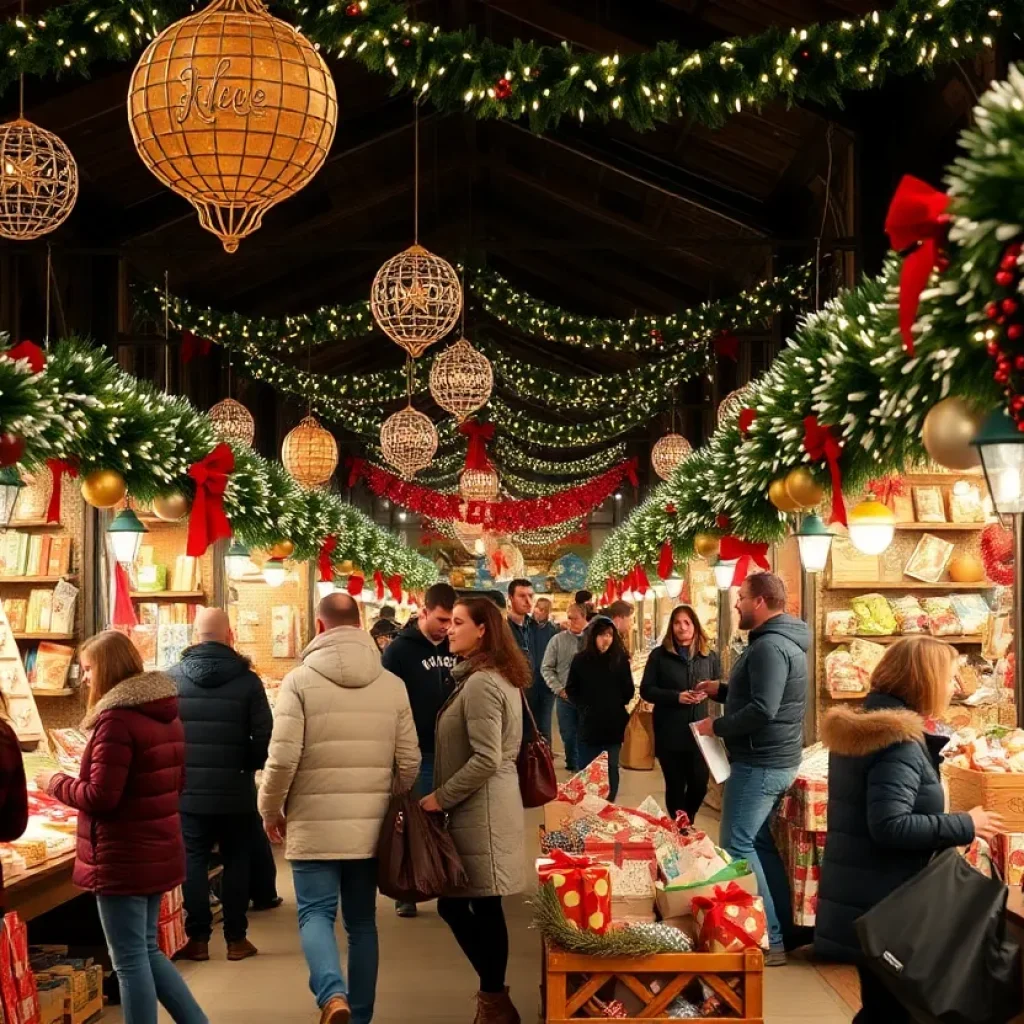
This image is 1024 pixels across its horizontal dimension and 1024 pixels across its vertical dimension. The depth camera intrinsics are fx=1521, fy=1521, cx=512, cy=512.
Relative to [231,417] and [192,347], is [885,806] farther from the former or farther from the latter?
[192,347]

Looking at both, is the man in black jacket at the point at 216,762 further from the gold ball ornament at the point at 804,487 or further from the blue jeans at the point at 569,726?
the blue jeans at the point at 569,726

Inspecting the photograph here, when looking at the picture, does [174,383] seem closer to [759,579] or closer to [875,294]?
[759,579]

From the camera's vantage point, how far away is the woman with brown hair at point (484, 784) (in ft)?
17.3

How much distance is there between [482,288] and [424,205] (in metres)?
3.60

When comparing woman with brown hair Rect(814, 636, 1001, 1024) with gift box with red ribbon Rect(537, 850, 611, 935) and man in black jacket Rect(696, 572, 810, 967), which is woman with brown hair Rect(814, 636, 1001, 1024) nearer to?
gift box with red ribbon Rect(537, 850, 611, 935)

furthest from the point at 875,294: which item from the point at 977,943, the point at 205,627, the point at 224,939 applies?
the point at 224,939

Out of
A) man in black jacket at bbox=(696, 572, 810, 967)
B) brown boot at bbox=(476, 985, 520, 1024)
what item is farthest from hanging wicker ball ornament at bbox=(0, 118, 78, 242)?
brown boot at bbox=(476, 985, 520, 1024)

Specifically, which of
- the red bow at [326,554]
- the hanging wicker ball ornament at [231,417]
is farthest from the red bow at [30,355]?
the hanging wicker ball ornament at [231,417]

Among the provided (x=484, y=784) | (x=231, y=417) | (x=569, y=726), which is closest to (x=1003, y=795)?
(x=484, y=784)

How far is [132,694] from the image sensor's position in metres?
4.80

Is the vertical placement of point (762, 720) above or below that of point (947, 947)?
above

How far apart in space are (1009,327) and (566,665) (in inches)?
385

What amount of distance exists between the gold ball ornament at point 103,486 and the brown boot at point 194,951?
2.05 metres

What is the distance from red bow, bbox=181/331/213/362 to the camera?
1297 cm
